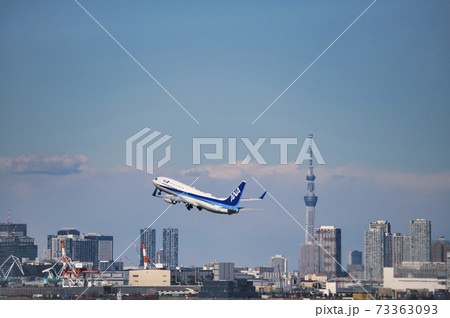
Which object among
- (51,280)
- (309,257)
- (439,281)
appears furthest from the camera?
(309,257)

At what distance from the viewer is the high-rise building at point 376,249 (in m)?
170

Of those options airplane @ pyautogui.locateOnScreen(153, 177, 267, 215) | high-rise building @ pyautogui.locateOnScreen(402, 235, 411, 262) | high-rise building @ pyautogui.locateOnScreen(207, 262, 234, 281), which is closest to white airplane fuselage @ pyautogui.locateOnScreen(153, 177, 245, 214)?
airplane @ pyautogui.locateOnScreen(153, 177, 267, 215)

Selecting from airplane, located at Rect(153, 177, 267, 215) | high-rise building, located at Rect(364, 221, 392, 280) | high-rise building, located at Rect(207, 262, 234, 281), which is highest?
airplane, located at Rect(153, 177, 267, 215)

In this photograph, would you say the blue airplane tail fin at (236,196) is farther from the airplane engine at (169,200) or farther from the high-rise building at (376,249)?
the high-rise building at (376,249)

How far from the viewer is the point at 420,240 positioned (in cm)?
17700

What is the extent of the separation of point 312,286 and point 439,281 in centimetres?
2644

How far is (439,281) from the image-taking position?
13150 centimetres

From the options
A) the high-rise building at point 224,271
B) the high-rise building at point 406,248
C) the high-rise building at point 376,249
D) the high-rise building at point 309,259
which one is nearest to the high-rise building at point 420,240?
the high-rise building at point 406,248

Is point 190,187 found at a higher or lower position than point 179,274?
higher

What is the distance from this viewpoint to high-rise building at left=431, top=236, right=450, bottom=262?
160 metres

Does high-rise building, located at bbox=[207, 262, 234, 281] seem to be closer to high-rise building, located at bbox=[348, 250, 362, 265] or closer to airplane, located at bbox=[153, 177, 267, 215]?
high-rise building, located at bbox=[348, 250, 362, 265]
